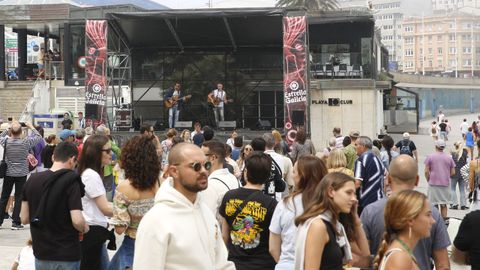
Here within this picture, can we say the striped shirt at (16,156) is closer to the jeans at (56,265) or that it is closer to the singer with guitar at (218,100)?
the jeans at (56,265)

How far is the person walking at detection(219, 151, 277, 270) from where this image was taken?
235 inches

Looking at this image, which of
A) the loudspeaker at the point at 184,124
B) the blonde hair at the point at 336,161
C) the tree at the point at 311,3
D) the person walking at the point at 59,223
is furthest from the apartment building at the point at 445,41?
the person walking at the point at 59,223

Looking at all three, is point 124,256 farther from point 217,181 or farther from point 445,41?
point 445,41

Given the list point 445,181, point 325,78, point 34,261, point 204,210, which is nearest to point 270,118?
point 325,78

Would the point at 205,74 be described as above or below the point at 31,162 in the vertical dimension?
above

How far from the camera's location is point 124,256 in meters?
6.07

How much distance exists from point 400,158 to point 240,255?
4.62ft

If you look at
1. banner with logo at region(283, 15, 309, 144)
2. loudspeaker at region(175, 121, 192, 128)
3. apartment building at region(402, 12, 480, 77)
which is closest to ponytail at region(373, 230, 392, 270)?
banner with logo at region(283, 15, 309, 144)

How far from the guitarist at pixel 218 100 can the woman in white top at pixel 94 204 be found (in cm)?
2150

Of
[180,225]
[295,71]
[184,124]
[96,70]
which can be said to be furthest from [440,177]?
→ [184,124]

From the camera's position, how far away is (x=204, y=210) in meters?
4.28

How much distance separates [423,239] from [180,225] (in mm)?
1884

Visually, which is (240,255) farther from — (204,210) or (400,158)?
(204,210)

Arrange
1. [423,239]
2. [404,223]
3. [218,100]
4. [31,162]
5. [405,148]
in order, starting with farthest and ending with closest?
[218,100], [405,148], [31,162], [423,239], [404,223]
